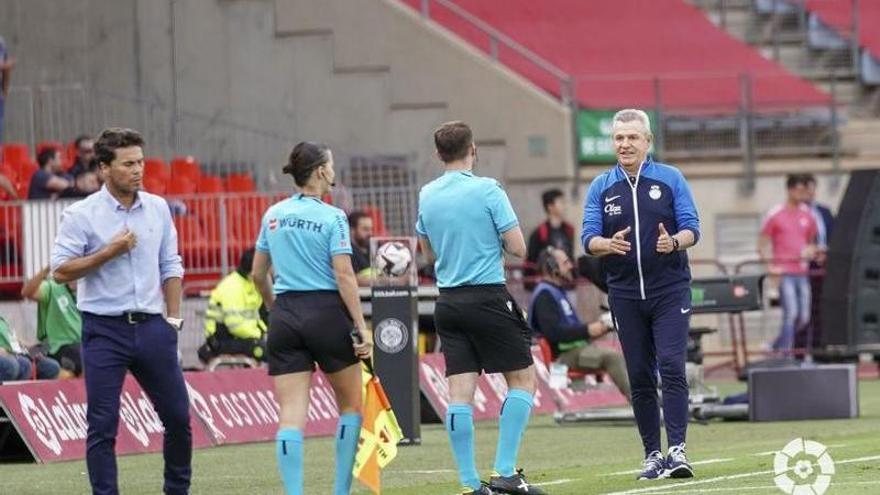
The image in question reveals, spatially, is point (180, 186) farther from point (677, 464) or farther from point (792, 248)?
point (677, 464)

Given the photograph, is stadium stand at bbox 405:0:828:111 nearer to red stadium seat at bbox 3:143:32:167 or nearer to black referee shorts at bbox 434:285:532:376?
red stadium seat at bbox 3:143:32:167

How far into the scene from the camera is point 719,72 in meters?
31.6

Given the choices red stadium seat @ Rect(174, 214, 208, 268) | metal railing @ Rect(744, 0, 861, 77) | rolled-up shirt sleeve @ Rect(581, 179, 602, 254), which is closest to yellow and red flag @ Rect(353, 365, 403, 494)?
rolled-up shirt sleeve @ Rect(581, 179, 602, 254)

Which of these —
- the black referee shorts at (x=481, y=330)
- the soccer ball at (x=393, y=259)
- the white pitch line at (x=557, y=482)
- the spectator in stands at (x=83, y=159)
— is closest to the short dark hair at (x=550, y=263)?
the soccer ball at (x=393, y=259)

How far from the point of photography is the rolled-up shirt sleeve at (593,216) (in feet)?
42.9

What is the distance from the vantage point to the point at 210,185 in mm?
26016

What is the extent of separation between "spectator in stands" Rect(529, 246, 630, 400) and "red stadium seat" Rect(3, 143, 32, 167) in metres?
8.23

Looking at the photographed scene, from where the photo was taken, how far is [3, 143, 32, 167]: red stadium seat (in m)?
25.1

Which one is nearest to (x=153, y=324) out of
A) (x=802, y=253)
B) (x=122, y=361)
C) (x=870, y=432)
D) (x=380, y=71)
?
(x=122, y=361)

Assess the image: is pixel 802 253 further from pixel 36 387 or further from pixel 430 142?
pixel 36 387

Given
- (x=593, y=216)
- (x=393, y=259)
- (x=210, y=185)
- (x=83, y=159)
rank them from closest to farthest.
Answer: (x=593, y=216) → (x=393, y=259) → (x=83, y=159) → (x=210, y=185)

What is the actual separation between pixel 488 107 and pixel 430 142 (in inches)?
48.3

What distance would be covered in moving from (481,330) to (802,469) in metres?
1.83

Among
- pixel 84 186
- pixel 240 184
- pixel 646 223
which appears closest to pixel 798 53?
pixel 240 184
